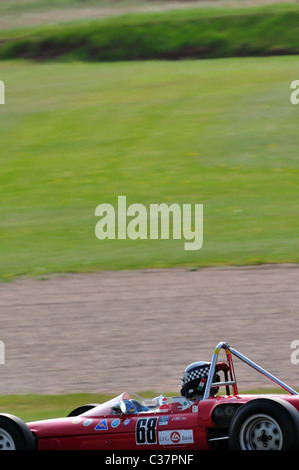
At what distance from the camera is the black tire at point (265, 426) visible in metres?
5.77

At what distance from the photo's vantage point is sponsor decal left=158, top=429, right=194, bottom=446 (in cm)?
634

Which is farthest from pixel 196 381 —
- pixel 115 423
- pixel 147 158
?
pixel 147 158

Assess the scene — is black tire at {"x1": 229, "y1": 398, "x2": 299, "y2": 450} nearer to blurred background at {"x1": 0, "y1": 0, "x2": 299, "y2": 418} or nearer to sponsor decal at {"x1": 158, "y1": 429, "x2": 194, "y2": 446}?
sponsor decal at {"x1": 158, "y1": 429, "x2": 194, "y2": 446}

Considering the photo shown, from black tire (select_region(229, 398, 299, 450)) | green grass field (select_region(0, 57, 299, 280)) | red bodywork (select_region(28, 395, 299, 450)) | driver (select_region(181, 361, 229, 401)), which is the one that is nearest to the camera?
black tire (select_region(229, 398, 299, 450))

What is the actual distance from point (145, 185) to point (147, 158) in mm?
2162

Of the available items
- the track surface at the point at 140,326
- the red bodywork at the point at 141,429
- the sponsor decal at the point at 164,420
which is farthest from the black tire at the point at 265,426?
the track surface at the point at 140,326

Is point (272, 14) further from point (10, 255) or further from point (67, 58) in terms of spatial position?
point (10, 255)

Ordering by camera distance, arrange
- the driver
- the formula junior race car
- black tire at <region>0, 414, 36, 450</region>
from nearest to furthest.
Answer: the formula junior race car < black tire at <region>0, 414, 36, 450</region> < the driver

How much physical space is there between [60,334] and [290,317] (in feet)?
10.1

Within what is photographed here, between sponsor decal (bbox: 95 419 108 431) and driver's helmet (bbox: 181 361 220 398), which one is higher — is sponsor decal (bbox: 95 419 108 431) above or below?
below

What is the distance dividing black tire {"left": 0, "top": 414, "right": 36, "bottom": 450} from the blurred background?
2.80m

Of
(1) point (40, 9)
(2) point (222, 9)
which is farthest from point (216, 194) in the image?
(1) point (40, 9)

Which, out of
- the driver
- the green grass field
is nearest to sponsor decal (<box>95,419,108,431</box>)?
the driver

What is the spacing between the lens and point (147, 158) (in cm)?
2217
